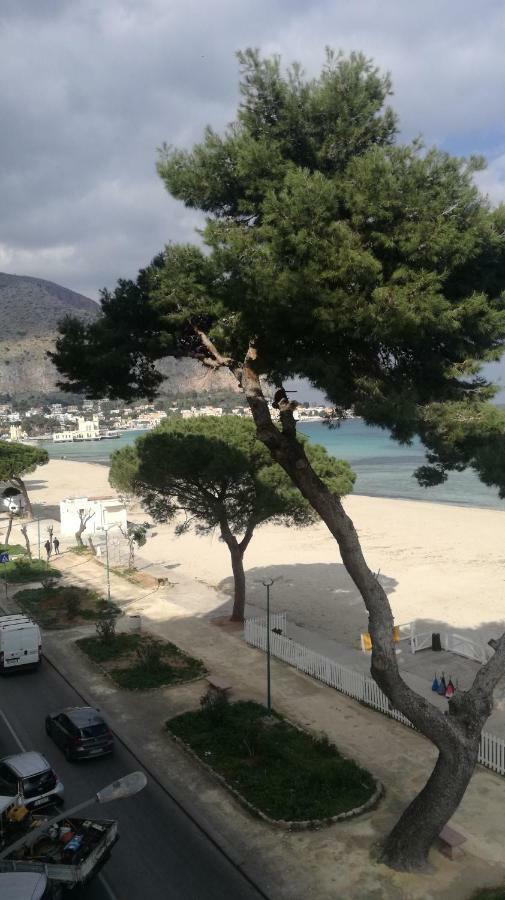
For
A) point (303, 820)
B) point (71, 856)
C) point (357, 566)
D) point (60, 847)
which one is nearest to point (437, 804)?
point (303, 820)

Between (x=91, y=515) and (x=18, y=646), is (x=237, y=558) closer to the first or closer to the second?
(x=18, y=646)

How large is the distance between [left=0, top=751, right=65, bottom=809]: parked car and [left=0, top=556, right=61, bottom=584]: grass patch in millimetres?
21401

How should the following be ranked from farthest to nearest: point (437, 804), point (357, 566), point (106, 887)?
point (357, 566), point (437, 804), point (106, 887)

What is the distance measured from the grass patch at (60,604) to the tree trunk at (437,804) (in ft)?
58.7

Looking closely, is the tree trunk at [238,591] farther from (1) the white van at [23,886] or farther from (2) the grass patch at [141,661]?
(1) the white van at [23,886]

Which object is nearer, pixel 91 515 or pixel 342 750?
pixel 342 750

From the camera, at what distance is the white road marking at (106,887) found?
996cm

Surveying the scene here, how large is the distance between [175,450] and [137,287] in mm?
11115

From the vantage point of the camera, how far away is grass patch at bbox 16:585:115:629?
26.2m

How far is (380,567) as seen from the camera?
117ft

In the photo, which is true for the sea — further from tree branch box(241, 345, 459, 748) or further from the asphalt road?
tree branch box(241, 345, 459, 748)

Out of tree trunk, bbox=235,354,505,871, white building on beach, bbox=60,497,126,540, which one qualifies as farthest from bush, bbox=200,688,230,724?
white building on beach, bbox=60,497,126,540

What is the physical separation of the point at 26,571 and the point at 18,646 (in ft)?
49.8

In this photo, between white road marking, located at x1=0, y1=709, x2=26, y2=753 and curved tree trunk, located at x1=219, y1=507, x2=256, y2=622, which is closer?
white road marking, located at x1=0, y1=709, x2=26, y2=753
